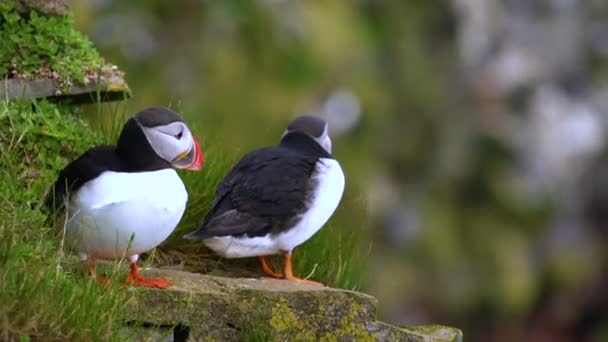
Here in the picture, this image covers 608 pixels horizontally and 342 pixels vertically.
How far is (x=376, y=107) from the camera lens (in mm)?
15930

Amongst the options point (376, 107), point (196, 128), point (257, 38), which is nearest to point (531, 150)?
point (376, 107)

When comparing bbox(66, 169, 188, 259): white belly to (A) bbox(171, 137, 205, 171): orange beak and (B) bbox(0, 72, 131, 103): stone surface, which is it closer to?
(A) bbox(171, 137, 205, 171): orange beak

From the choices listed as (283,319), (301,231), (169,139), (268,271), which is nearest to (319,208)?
(301,231)

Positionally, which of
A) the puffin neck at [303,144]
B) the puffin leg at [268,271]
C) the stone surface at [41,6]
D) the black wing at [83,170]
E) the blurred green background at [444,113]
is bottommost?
the blurred green background at [444,113]

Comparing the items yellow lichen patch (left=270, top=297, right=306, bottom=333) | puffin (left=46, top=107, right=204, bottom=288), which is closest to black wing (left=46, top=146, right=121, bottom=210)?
puffin (left=46, top=107, right=204, bottom=288)

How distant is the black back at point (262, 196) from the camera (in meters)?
6.56

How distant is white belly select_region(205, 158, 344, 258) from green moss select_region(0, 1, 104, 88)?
109 centimetres

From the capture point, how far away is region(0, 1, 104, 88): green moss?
23.2ft

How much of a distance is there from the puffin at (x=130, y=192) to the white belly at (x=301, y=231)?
408 millimetres

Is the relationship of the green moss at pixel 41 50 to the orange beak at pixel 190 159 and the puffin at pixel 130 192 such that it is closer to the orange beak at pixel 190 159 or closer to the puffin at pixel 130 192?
the puffin at pixel 130 192

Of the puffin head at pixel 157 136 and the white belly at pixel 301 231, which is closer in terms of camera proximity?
the puffin head at pixel 157 136

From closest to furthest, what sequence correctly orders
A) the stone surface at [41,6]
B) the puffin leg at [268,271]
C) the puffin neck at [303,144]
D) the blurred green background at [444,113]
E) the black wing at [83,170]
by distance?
the black wing at [83,170]
the puffin leg at [268,271]
the puffin neck at [303,144]
the stone surface at [41,6]
the blurred green background at [444,113]

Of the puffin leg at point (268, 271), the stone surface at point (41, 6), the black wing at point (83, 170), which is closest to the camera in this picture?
the black wing at point (83, 170)

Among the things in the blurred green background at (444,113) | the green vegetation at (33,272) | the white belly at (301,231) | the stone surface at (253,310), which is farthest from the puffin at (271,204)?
the blurred green background at (444,113)
